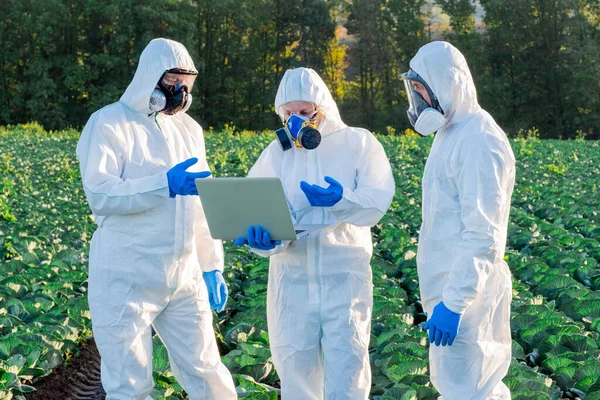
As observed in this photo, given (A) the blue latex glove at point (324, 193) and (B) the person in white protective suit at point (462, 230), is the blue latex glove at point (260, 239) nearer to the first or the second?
(A) the blue latex glove at point (324, 193)

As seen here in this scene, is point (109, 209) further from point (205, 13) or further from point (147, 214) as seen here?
point (205, 13)

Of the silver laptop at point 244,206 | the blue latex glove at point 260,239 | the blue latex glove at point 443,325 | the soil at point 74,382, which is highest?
the silver laptop at point 244,206

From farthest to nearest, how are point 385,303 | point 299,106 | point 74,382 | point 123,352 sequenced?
point 385,303 → point 74,382 → point 299,106 → point 123,352

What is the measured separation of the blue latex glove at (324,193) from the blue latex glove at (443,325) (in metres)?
0.73

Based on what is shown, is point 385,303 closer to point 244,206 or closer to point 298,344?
point 298,344

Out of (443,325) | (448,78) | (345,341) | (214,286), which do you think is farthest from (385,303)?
(448,78)

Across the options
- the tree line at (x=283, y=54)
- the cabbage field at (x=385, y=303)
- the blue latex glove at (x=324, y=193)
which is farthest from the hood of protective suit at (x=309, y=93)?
the tree line at (x=283, y=54)

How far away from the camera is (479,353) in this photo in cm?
338

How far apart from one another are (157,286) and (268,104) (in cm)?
4783

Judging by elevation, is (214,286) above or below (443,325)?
below

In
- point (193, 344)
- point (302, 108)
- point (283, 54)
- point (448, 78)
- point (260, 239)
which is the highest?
point (283, 54)

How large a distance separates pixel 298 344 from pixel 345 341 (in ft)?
0.77

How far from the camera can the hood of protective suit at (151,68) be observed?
383 cm

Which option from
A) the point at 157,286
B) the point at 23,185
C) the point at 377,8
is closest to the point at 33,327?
the point at 157,286
